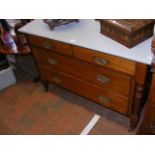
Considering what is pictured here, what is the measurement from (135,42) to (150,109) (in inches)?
17.1

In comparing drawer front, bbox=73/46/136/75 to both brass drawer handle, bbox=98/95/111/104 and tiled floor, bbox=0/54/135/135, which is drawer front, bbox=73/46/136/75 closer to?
brass drawer handle, bbox=98/95/111/104

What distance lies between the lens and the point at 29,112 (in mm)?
2094

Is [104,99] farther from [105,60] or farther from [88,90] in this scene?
[105,60]

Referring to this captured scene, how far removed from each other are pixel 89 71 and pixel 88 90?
0.23 metres

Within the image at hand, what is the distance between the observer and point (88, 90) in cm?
177

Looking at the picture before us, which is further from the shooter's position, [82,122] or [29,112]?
[29,112]

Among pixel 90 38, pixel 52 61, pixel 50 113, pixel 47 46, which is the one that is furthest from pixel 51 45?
pixel 50 113

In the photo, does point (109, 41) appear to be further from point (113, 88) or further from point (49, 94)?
point (49, 94)

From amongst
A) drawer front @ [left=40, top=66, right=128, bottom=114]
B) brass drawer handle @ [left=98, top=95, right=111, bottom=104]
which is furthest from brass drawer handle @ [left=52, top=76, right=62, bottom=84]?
brass drawer handle @ [left=98, top=95, right=111, bottom=104]

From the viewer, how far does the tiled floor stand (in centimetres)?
189

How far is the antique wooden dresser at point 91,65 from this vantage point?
1.36 metres
